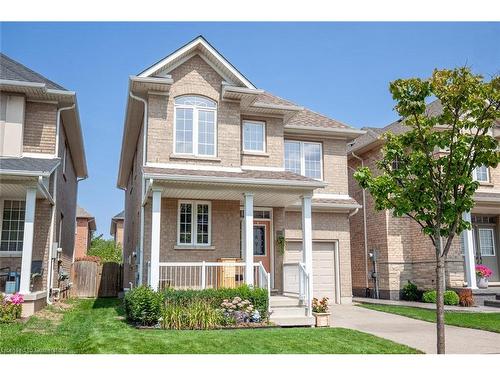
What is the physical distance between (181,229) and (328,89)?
245 inches

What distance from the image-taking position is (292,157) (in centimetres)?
1838

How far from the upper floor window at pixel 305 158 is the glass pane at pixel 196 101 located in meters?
4.06

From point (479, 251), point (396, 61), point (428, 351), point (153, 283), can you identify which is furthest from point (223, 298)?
point (479, 251)

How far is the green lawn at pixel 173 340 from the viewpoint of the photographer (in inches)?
328

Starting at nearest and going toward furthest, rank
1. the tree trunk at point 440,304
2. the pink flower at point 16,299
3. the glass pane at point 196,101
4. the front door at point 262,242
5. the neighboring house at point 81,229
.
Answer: the tree trunk at point 440,304
the pink flower at point 16,299
the glass pane at point 196,101
the front door at point 262,242
the neighboring house at point 81,229

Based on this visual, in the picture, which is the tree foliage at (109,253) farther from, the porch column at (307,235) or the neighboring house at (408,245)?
the porch column at (307,235)

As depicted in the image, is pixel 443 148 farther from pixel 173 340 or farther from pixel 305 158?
pixel 305 158

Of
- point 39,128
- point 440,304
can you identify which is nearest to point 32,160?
point 39,128

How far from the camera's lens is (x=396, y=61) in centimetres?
1093

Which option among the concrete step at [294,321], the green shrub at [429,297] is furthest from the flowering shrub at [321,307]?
the green shrub at [429,297]

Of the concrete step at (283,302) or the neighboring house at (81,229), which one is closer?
the concrete step at (283,302)

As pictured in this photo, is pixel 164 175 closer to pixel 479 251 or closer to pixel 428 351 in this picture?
pixel 428 351

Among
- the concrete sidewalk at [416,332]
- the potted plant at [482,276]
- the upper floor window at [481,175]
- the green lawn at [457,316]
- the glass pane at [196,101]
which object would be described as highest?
the glass pane at [196,101]

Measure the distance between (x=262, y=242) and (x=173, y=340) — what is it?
761cm
